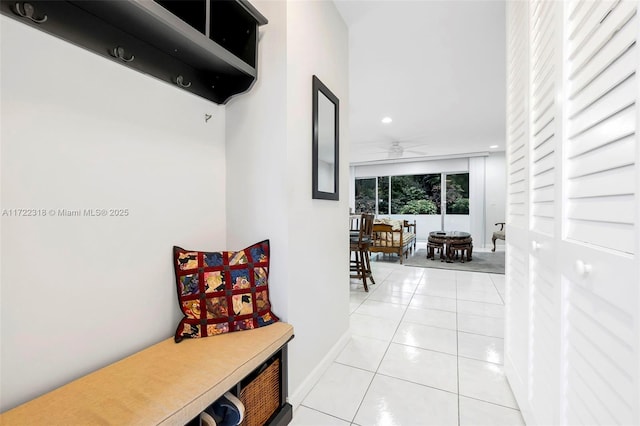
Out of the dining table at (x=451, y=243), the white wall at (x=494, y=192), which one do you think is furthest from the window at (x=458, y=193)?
the dining table at (x=451, y=243)

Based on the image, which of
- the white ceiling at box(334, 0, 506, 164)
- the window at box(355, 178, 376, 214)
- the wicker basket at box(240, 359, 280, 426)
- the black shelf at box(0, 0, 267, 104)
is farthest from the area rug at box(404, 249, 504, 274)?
the black shelf at box(0, 0, 267, 104)

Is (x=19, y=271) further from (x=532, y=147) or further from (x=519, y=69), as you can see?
(x=519, y=69)

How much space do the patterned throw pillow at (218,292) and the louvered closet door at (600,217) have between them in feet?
3.84

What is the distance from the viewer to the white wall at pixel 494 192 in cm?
675

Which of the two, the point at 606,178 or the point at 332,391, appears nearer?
the point at 606,178

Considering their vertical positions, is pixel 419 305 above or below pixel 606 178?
below

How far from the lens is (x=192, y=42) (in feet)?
3.51

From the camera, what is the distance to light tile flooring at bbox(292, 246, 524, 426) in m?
1.39

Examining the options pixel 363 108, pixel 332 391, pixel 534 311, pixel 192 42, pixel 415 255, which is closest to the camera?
pixel 192 42

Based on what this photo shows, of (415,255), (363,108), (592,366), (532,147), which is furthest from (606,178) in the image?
(415,255)

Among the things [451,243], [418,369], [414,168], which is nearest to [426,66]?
[418,369]

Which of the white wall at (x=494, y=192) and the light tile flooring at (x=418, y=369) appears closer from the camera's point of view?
the light tile flooring at (x=418, y=369)

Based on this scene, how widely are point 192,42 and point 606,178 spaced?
143 cm

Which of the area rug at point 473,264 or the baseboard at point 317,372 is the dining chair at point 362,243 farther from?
the area rug at point 473,264
